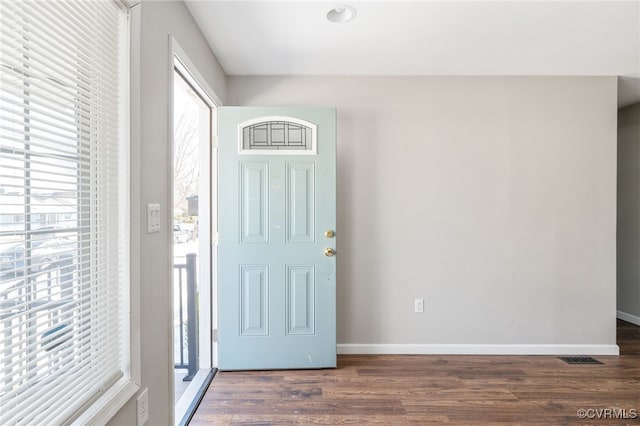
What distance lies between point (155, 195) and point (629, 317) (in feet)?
15.6

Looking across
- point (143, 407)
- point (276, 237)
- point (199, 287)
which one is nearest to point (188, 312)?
point (199, 287)

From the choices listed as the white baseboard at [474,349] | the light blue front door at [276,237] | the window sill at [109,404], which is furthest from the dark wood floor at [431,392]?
the window sill at [109,404]

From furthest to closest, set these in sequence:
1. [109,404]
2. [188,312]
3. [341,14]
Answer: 1. [188,312]
2. [341,14]
3. [109,404]

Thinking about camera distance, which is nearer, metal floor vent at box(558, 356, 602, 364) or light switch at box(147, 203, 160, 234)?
light switch at box(147, 203, 160, 234)

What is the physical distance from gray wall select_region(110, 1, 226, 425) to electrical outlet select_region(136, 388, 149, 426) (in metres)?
0.03

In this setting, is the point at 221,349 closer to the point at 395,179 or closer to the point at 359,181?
the point at 359,181

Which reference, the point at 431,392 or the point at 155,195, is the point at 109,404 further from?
the point at 431,392

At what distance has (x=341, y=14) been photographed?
6.05 feet

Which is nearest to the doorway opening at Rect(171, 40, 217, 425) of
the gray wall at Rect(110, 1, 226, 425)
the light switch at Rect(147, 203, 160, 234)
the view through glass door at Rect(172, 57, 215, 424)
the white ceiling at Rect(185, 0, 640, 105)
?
the view through glass door at Rect(172, 57, 215, 424)

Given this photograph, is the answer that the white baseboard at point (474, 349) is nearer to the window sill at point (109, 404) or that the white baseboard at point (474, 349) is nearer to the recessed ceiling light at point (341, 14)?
the window sill at point (109, 404)

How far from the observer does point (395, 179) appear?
105 inches

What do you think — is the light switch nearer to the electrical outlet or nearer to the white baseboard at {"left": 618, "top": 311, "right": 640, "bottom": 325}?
the electrical outlet

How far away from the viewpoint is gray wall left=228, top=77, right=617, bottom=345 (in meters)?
2.66

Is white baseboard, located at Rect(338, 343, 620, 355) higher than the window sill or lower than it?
lower
